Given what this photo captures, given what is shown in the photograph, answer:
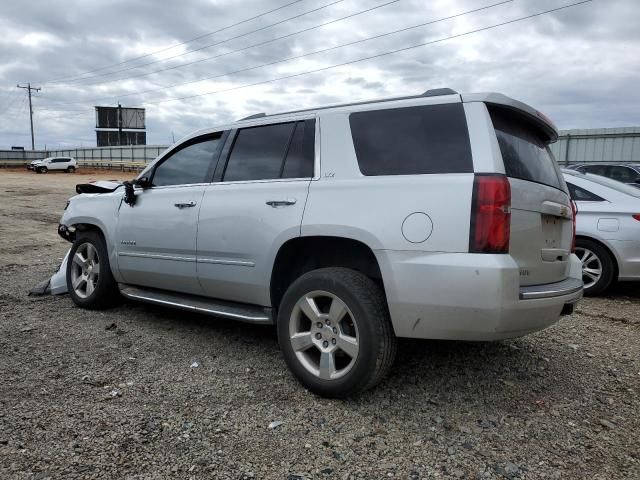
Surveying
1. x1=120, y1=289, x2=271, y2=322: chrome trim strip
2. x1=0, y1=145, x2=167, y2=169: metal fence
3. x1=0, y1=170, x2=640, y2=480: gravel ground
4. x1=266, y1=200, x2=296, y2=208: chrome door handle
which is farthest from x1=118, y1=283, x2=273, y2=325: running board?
x1=0, y1=145, x2=167, y2=169: metal fence

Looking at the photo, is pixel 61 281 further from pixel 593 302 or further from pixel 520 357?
pixel 593 302

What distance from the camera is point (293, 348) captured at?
135 inches

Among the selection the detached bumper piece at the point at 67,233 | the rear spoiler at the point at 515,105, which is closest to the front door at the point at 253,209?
the rear spoiler at the point at 515,105

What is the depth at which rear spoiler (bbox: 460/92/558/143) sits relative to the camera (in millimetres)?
3051

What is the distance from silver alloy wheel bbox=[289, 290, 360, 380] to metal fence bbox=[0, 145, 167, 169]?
4889cm

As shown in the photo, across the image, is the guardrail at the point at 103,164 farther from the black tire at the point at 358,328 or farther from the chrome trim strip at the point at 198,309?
the black tire at the point at 358,328

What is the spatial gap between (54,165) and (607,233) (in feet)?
170

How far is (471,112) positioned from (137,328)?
3401 millimetres

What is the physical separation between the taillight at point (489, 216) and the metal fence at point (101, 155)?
4966 centimetres

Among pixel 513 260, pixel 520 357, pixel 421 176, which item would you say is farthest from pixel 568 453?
pixel 421 176

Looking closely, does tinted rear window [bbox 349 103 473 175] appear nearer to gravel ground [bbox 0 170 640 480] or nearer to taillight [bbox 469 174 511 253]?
taillight [bbox 469 174 511 253]

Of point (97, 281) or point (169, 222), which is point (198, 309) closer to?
point (169, 222)

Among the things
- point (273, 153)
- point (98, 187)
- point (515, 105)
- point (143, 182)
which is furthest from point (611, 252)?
point (98, 187)

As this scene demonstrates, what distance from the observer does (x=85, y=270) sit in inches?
211
